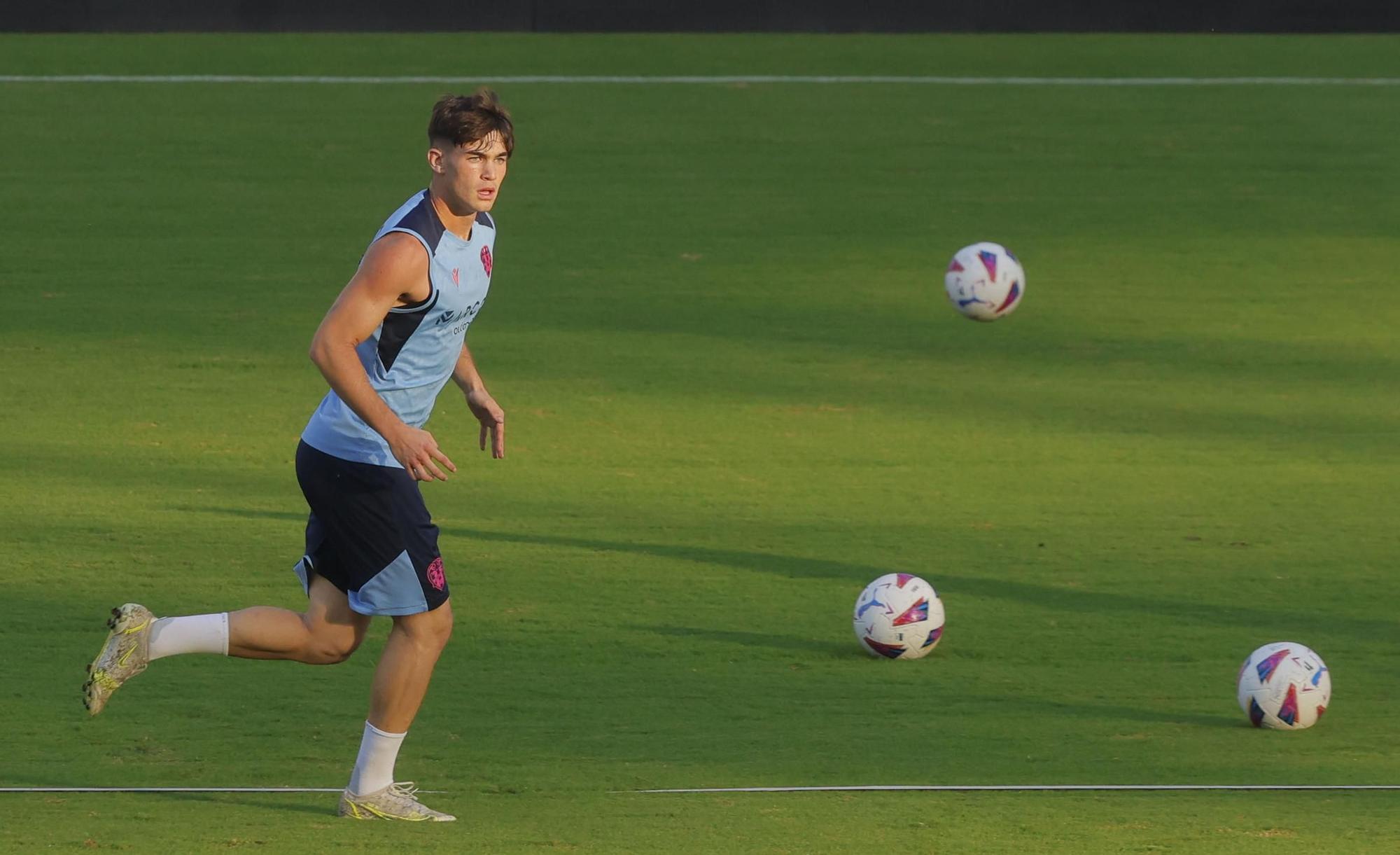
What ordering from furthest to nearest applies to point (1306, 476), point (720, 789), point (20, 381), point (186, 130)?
point (186, 130) < point (20, 381) < point (1306, 476) < point (720, 789)

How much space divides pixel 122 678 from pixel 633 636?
226 centimetres

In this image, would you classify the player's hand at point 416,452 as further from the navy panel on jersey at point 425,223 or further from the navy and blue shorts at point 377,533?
the navy panel on jersey at point 425,223

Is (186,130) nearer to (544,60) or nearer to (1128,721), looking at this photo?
(544,60)

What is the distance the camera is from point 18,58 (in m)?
18.3

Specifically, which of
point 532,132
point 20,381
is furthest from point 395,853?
point 532,132

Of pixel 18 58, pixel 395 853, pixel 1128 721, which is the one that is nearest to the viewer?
pixel 395 853

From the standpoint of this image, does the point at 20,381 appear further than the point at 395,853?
Yes

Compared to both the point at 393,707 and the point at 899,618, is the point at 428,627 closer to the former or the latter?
the point at 393,707

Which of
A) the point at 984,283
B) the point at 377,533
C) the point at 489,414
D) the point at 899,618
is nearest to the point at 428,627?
the point at 377,533

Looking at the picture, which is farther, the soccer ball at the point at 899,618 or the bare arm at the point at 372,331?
the soccer ball at the point at 899,618

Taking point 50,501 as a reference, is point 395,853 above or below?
below

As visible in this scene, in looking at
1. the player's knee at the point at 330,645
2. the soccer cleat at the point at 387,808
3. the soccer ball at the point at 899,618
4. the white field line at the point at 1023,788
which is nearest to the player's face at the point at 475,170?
the player's knee at the point at 330,645

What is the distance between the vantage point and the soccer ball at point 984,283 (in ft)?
37.6

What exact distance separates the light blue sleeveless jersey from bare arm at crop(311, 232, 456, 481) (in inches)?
2.3
